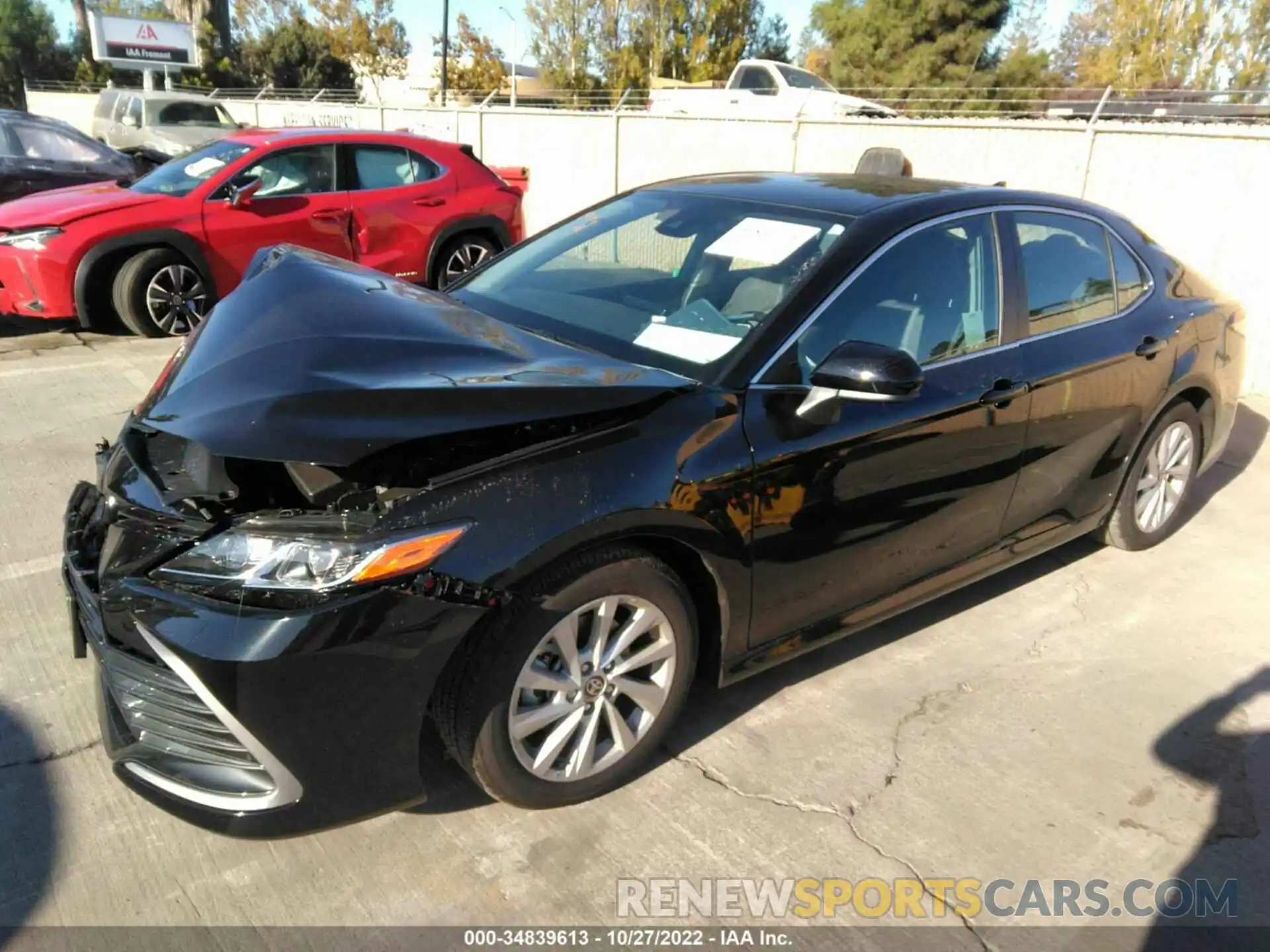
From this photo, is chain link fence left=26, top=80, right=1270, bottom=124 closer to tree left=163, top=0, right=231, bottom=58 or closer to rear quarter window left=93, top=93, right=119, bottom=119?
tree left=163, top=0, right=231, bottom=58

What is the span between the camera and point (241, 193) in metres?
7.77

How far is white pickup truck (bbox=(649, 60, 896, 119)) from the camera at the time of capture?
16.1 meters

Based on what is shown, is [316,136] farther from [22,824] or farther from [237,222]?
[22,824]

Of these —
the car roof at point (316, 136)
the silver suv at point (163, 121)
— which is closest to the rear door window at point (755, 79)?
the silver suv at point (163, 121)

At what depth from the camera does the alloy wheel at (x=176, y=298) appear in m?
7.49

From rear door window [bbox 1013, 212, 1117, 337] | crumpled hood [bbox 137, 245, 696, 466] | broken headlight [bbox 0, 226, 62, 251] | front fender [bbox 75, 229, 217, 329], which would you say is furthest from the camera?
front fender [bbox 75, 229, 217, 329]

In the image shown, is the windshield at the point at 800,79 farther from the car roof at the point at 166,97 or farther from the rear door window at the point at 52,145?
the rear door window at the point at 52,145

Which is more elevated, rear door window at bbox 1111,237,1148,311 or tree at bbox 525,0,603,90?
tree at bbox 525,0,603,90

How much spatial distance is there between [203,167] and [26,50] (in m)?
43.1

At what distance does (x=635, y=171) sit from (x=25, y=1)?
42034 mm

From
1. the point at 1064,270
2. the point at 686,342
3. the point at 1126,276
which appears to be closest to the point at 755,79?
the point at 1126,276

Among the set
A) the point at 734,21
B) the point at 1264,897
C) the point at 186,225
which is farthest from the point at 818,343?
the point at 734,21

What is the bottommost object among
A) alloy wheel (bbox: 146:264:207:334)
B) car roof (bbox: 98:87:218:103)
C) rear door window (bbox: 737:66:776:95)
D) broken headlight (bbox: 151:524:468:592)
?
alloy wheel (bbox: 146:264:207:334)

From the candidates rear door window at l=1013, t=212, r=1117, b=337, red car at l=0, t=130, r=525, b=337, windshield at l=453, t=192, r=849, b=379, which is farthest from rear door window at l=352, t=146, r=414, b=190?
rear door window at l=1013, t=212, r=1117, b=337
